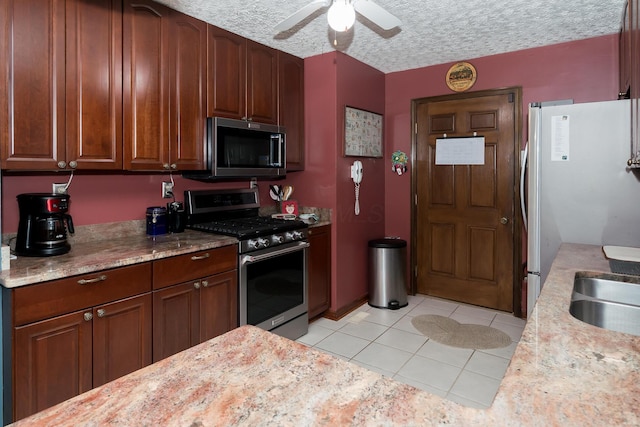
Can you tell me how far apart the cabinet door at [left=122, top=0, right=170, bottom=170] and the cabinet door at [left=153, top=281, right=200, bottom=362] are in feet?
2.68

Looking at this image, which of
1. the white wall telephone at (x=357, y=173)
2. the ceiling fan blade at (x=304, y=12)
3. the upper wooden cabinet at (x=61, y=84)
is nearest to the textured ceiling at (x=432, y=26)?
the ceiling fan blade at (x=304, y=12)

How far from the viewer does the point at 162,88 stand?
2.46 m

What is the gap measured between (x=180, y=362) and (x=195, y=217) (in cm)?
222


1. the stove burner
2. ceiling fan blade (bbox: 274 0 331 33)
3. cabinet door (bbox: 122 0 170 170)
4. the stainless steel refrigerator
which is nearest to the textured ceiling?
cabinet door (bbox: 122 0 170 170)

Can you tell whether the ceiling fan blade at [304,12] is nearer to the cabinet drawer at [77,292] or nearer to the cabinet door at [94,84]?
the cabinet door at [94,84]

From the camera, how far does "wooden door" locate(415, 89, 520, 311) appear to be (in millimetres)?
3592

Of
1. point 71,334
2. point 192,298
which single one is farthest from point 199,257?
point 71,334

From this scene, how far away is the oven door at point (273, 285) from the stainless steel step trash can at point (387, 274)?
3.07 feet

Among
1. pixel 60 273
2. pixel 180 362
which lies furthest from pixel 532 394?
pixel 60 273

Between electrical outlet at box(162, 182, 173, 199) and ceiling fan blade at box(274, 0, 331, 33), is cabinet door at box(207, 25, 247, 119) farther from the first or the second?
ceiling fan blade at box(274, 0, 331, 33)

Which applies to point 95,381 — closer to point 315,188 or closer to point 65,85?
point 65,85

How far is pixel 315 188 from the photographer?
3.60 m

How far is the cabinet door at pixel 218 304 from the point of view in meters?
2.39

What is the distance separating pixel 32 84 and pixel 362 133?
8.66 ft
